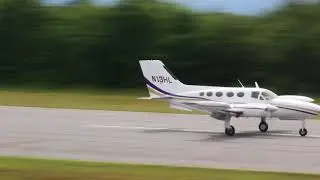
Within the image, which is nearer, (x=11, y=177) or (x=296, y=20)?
(x=11, y=177)

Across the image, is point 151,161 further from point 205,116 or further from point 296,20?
point 296,20

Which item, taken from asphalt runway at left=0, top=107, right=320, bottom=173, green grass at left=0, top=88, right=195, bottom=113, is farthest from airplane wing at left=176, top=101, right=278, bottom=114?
green grass at left=0, top=88, right=195, bottom=113

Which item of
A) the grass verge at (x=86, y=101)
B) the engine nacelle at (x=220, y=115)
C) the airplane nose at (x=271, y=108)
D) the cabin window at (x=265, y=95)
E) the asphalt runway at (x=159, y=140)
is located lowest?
the grass verge at (x=86, y=101)

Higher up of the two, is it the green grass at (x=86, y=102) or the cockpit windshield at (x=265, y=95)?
the cockpit windshield at (x=265, y=95)

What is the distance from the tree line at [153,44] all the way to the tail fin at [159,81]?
30.3 meters

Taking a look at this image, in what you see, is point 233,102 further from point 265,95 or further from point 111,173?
point 111,173

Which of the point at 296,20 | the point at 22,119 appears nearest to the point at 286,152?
the point at 22,119

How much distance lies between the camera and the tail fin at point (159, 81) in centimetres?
3150

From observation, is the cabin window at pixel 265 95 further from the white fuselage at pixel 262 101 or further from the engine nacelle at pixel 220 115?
the engine nacelle at pixel 220 115

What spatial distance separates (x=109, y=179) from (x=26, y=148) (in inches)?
345

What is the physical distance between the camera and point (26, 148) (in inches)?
931

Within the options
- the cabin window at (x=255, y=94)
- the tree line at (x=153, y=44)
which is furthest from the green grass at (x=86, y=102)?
the cabin window at (x=255, y=94)

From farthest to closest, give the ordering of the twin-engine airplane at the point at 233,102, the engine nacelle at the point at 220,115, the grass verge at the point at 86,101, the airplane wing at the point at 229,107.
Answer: the grass verge at the point at 86,101
the engine nacelle at the point at 220,115
the twin-engine airplane at the point at 233,102
the airplane wing at the point at 229,107

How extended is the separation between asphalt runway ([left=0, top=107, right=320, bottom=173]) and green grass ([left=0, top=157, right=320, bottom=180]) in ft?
5.40
